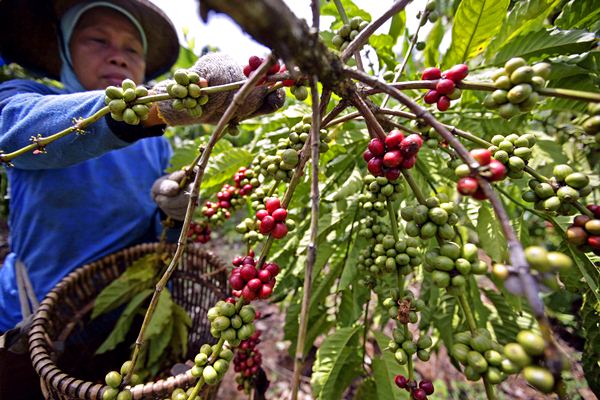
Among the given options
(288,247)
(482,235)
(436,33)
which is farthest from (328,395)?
(436,33)

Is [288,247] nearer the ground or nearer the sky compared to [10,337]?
nearer the sky

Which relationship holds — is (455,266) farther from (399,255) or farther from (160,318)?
(160,318)

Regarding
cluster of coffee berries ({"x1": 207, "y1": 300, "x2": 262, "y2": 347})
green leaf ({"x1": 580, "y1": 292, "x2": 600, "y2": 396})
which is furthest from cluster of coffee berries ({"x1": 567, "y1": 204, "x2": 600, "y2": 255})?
cluster of coffee berries ({"x1": 207, "y1": 300, "x2": 262, "y2": 347})

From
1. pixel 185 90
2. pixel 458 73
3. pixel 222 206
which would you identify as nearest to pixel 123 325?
pixel 222 206

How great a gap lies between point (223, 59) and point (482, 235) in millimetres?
948

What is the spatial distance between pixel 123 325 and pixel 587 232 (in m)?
1.79

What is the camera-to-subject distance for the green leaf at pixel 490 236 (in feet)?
3.11

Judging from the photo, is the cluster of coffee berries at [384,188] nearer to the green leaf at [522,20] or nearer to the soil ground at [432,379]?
the green leaf at [522,20]

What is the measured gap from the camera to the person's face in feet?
5.26

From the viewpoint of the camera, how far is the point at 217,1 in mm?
356

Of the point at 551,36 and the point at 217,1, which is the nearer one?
the point at 217,1

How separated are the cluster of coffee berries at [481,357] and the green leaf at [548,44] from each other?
88cm

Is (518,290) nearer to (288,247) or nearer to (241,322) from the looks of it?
(241,322)

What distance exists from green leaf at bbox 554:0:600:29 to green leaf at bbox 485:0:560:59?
0.21 feet
